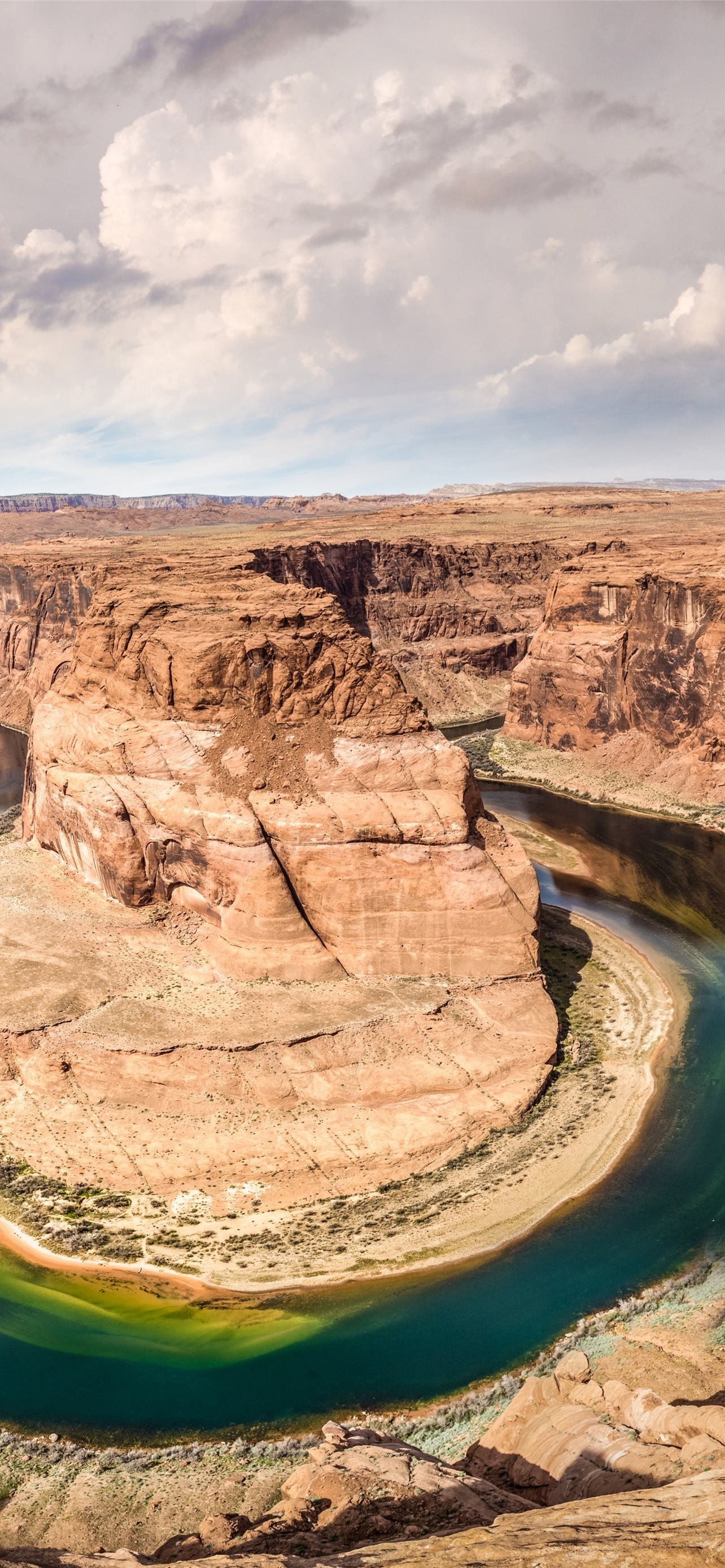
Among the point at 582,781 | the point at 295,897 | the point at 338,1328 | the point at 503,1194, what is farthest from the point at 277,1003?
the point at 582,781

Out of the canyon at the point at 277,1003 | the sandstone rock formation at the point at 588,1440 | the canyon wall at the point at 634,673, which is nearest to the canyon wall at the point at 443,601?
the canyon wall at the point at 634,673

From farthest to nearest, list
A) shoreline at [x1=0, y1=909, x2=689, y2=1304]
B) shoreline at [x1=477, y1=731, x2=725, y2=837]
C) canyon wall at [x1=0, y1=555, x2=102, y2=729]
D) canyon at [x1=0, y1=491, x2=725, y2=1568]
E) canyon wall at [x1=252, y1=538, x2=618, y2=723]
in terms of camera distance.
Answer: canyon wall at [x1=252, y1=538, x2=618, y2=723]
canyon wall at [x1=0, y1=555, x2=102, y2=729]
shoreline at [x1=477, y1=731, x2=725, y2=837]
shoreline at [x1=0, y1=909, x2=689, y2=1304]
canyon at [x1=0, y1=491, x2=725, y2=1568]

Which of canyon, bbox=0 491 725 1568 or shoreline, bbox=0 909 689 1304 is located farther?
shoreline, bbox=0 909 689 1304

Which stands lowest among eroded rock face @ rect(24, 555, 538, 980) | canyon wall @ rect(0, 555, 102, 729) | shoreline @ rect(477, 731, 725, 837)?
shoreline @ rect(477, 731, 725, 837)

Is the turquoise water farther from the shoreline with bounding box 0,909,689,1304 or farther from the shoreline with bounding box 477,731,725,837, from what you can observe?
the shoreline with bounding box 477,731,725,837

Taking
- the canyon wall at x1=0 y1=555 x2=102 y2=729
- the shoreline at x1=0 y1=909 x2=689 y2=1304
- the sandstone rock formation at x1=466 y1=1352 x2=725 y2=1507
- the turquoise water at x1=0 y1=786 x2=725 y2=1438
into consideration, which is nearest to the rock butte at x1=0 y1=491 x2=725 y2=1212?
the shoreline at x1=0 y1=909 x2=689 y2=1304

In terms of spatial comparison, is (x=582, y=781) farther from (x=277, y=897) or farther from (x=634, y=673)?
(x=277, y=897)

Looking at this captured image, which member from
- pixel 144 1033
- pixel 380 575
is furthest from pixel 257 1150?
pixel 380 575
